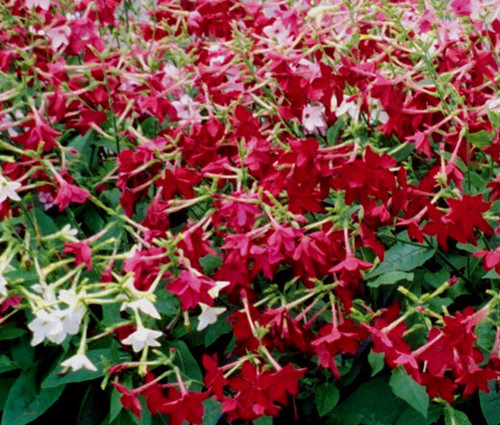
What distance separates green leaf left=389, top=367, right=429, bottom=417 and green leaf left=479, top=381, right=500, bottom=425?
0.13 meters

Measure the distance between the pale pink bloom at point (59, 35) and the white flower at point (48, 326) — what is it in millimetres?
945

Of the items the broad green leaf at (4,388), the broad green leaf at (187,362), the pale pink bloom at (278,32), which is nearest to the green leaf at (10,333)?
the broad green leaf at (4,388)

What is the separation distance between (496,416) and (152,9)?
5.71 ft

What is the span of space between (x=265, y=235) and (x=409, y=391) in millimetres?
440

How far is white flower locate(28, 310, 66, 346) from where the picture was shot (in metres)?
1.86

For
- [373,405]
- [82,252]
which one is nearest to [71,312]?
[82,252]

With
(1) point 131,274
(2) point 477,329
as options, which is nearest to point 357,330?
(2) point 477,329

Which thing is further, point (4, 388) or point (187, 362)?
point (4, 388)

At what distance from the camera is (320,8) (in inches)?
92.2

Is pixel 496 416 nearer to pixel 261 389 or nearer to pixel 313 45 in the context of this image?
pixel 261 389

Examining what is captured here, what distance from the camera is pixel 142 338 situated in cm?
187

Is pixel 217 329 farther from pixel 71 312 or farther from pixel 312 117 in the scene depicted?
pixel 312 117

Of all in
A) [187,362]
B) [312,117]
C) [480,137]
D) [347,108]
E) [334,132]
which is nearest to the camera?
[480,137]

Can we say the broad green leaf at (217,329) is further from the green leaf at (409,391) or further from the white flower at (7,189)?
the white flower at (7,189)
